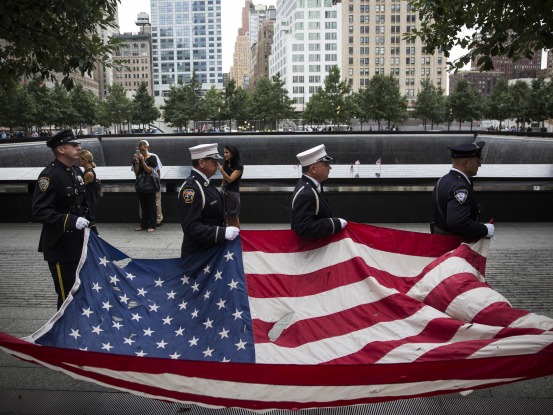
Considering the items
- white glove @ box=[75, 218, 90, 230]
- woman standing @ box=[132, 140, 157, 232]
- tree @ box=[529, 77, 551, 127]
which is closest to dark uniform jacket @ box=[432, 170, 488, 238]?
white glove @ box=[75, 218, 90, 230]

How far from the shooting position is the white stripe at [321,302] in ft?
16.0

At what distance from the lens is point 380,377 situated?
3.29 m

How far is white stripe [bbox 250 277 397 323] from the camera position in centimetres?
489

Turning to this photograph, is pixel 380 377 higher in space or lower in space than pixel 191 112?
lower

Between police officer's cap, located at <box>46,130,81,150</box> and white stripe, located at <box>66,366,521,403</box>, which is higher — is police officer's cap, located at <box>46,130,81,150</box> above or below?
above

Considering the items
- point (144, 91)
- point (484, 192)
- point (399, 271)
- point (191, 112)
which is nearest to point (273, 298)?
point (399, 271)

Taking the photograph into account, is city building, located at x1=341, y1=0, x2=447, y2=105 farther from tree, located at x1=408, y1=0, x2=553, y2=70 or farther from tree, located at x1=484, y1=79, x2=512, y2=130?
tree, located at x1=408, y1=0, x2=553, y2=70

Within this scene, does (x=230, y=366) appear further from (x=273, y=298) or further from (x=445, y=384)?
(x=273, y=298)

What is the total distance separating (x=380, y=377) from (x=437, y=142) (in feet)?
98.1

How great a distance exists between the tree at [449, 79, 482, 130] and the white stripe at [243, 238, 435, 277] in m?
73.2

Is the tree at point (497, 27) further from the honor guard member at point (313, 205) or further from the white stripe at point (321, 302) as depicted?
the white stripe at point (321, 302)

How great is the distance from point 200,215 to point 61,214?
1324 mm

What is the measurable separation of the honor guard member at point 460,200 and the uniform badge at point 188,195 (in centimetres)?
244

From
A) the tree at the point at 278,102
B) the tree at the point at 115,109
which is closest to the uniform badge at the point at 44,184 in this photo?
the tree at the point at 278,102
